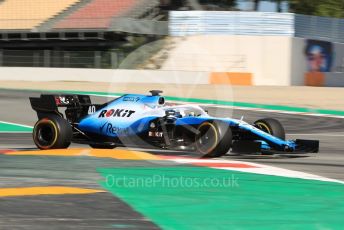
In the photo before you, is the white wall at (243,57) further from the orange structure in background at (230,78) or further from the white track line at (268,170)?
the white track line at (268,170)

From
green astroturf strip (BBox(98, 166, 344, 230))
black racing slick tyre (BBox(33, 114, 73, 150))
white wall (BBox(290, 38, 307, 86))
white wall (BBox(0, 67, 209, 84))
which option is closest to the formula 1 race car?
black racing slick tyre (BBox(33, 114, 73, 150))

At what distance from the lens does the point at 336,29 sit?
40.0 meters

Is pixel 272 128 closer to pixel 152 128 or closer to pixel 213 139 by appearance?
pixel 213 139

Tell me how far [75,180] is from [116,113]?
2794 mm

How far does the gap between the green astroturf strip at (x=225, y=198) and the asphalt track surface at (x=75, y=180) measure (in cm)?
23

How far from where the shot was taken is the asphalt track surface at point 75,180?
200 inches

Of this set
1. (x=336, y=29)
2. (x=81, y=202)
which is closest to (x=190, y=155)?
(x=81, y=202)

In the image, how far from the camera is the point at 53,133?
9.79 meters

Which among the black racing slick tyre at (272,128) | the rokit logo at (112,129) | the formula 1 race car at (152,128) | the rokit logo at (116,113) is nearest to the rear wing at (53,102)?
the formula 1 race car at (152,128)

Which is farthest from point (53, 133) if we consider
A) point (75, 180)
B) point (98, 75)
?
point (98, 75)

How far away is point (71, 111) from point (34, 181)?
3486 mm

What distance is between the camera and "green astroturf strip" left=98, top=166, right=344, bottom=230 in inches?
206

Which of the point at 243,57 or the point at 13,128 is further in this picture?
the point at 243,57

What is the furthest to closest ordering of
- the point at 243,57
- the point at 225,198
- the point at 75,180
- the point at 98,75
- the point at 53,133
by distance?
the point at 243,57
the point at 98,75
the point at 53,133
the point at 75,180
the point at 225,198
